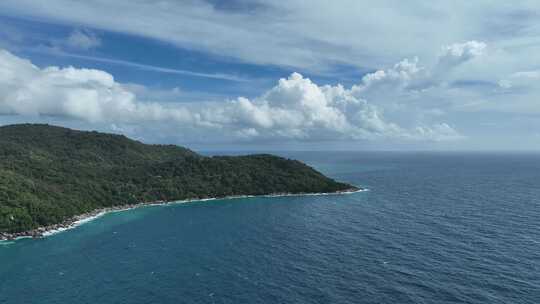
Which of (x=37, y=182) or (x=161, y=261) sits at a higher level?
(x=37, y=182)

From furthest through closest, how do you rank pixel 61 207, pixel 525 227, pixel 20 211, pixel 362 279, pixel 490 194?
pixel 490 194
pixel 61 207
pixel 20 211
pixel 525 227
pixel 362 279

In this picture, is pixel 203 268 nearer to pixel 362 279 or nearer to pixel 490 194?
pixel 362 279

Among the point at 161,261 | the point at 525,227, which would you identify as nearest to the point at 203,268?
the point at 161,261

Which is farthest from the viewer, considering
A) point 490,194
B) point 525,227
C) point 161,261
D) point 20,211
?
point 490,194

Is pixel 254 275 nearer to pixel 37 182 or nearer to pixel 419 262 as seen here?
pixel 419 262

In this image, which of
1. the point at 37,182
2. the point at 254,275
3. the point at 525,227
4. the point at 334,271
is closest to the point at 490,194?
the point at 525,227

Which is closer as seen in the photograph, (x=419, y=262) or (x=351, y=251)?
(x=419, y=262)
